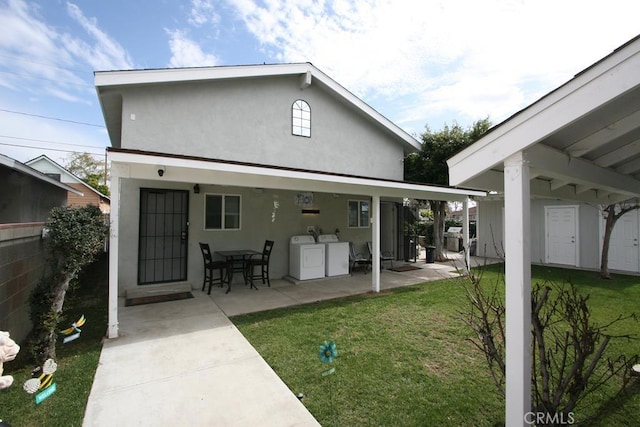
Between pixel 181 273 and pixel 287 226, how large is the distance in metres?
3.04

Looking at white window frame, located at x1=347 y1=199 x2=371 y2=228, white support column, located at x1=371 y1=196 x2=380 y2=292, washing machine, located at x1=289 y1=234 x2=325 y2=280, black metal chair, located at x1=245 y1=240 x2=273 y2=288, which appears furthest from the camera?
Answer: white window frame, located at x1=347 y1=199 x2=371 y2=228

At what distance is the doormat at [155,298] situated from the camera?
605 centimetres

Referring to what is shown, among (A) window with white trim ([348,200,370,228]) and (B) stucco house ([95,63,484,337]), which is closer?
(B) stucco house ([95,63,484,337])

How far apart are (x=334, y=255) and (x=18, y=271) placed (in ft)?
21.5

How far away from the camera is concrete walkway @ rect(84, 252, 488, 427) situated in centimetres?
262

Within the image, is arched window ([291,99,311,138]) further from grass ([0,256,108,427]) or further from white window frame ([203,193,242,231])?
grass ([0,256,108,427])

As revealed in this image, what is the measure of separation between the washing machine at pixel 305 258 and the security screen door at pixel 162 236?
2.81m

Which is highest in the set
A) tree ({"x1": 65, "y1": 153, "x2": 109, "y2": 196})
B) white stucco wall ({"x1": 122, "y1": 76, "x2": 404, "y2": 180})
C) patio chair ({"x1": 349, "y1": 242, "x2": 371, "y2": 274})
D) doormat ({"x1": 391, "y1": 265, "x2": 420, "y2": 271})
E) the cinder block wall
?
tree ({"x1": 65, "y1": 153, "x2": 109, "y2": 196})

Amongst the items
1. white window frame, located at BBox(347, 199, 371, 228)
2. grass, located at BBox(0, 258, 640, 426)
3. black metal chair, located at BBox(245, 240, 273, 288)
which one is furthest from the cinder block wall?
white window frame, located at BBox(347, 199, 371, 228)

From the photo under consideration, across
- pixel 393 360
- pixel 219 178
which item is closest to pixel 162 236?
pixel 219 178

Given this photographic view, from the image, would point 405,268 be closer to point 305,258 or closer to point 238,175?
point 305,258

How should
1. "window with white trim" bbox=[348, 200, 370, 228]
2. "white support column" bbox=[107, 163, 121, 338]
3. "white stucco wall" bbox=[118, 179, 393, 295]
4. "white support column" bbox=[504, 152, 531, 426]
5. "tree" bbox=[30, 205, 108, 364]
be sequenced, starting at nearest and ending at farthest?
"white support column" bbox=[504, 152, 531, 426], "tree" bbox=[30, 205, 108, 364], "white support column" bbox=[107, 163, 121, 338], "white stucco wall" bbox=[118, 179, 393, 295], "window with white trim" bbox=[348, 200, 370, 228]

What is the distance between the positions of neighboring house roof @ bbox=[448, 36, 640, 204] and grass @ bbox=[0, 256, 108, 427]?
404cm

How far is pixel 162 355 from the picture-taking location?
12.5ft
